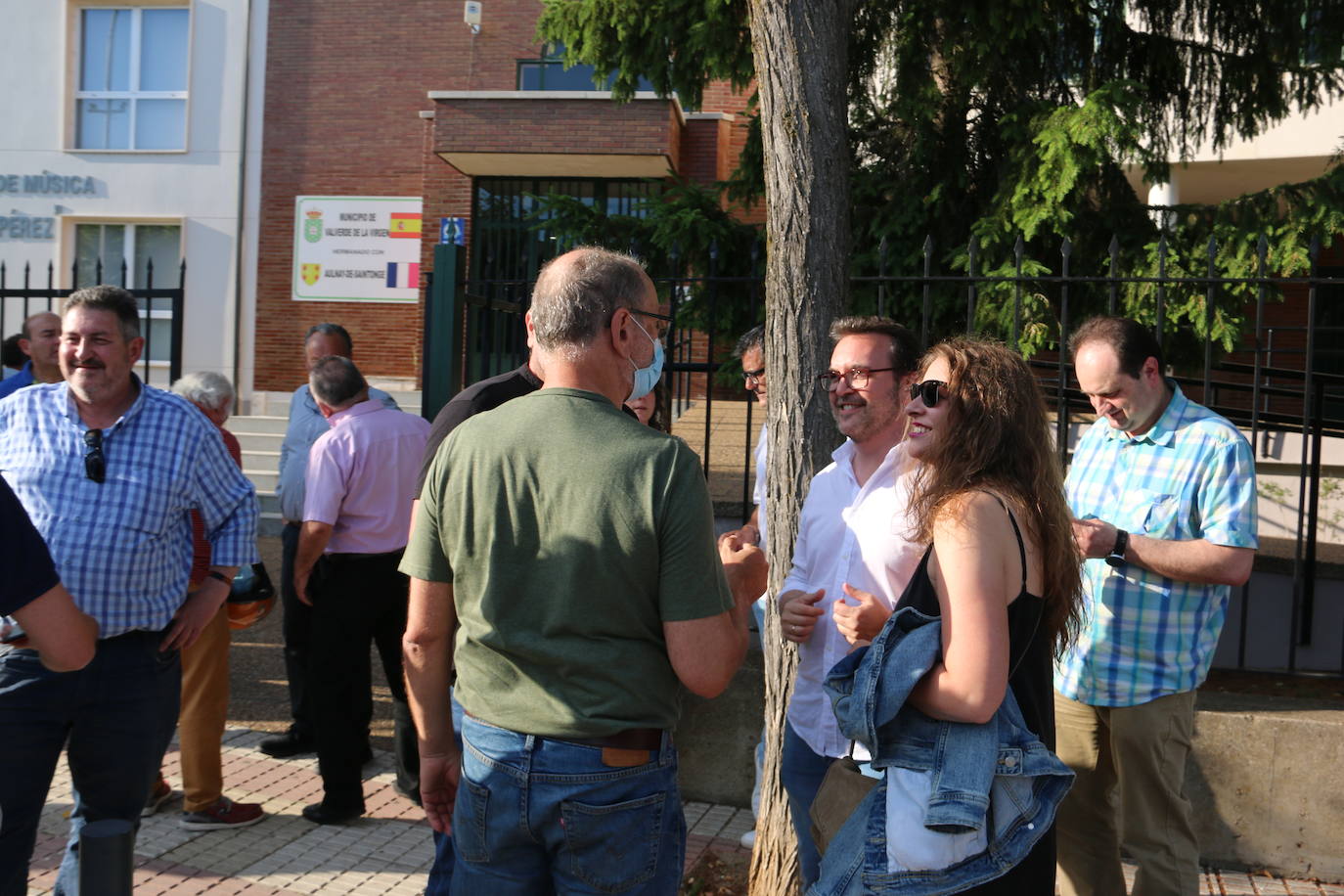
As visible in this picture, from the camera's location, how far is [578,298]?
85.5 inches

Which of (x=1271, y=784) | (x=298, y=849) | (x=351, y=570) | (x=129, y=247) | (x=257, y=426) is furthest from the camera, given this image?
(x=129, y=247)

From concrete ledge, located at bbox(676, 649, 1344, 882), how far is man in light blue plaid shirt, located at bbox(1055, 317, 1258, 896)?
0.98m

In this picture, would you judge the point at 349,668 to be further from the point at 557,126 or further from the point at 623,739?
the point at 557,126

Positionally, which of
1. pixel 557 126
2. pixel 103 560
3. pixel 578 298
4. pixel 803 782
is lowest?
pixel 803 782

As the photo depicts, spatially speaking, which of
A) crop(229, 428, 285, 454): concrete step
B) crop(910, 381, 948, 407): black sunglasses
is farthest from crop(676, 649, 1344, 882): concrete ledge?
crop(229, 428, 285, 454): concrete step

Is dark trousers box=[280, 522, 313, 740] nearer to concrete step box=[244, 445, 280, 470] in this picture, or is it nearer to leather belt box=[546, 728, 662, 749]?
leather belt box=[546, 728, 662, 749]

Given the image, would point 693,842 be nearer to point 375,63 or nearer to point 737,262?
point 737,262

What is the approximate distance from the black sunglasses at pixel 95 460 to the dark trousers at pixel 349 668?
5.25 feet

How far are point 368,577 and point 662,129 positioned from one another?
10.9 metres

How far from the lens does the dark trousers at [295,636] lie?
5.29m

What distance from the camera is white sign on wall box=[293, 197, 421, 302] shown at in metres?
17.3

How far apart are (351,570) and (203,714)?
78 cm

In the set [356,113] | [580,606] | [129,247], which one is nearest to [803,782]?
[580,606]

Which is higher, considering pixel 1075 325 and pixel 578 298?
pixel 1075 325
